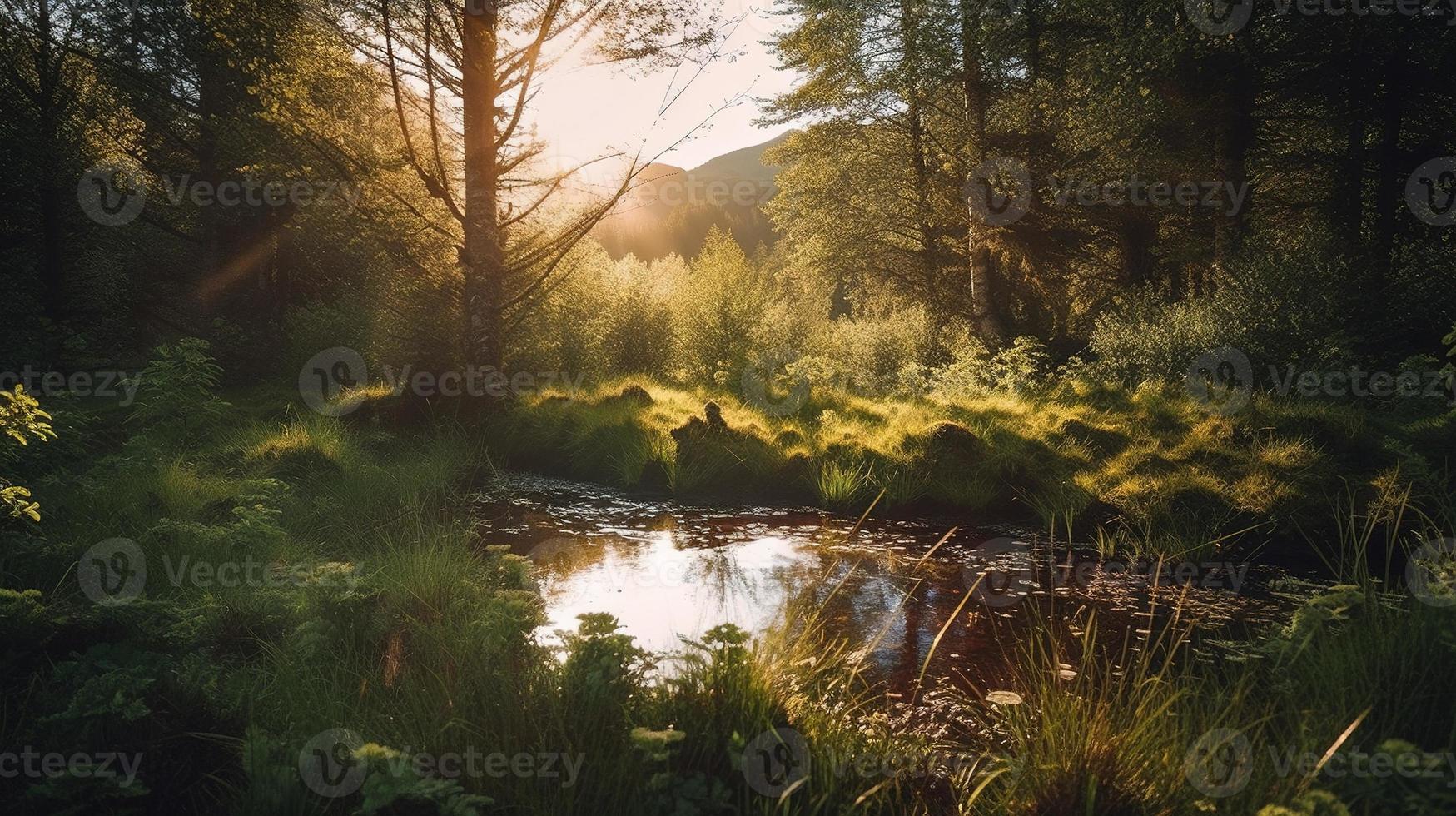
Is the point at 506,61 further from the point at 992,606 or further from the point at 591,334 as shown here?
the point at 591,334

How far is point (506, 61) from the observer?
30.0ft

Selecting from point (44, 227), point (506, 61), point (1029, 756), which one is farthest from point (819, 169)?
point (1029, 756)

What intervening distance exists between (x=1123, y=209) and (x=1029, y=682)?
58.3 feet
